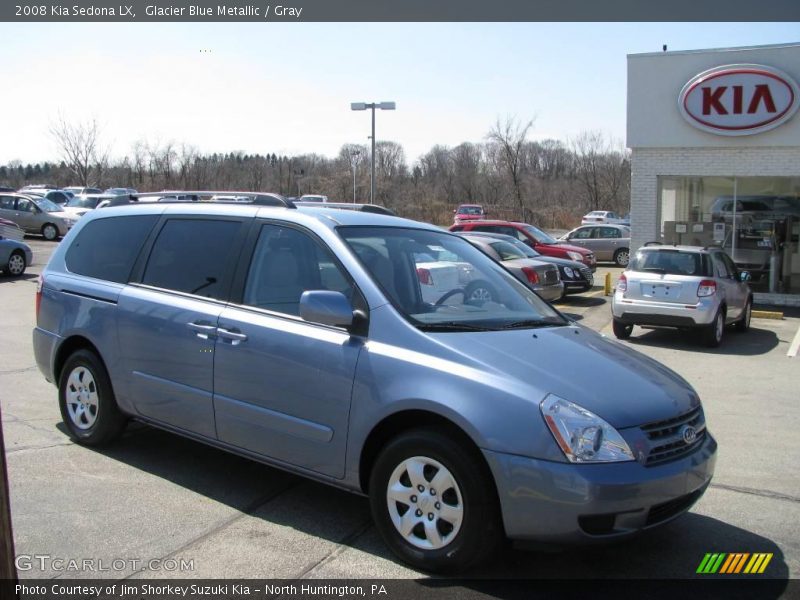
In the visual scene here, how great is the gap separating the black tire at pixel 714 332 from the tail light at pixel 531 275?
3.62m

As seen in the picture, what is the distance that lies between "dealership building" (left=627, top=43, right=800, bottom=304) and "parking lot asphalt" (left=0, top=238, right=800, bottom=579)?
452 inches

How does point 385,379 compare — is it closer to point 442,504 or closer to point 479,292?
point 442,504

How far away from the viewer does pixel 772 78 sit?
1605cm

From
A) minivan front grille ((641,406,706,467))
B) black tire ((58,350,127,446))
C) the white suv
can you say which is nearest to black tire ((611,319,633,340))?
the white suv

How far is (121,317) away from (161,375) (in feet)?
2.01

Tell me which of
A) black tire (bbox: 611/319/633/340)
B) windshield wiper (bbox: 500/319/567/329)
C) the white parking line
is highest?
windshield wiper (bbox: 500/319/567/329)

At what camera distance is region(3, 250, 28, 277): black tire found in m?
17.5

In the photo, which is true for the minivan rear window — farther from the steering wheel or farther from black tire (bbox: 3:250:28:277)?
black tire (bbox: 3:250:28:277)

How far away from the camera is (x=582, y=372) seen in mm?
3900

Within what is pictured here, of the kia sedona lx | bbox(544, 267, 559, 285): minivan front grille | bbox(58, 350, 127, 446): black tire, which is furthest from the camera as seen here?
bbox(544, 267, 559, 285): minivan front grille

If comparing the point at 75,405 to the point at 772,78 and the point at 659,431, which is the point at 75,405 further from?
the point at 772,78

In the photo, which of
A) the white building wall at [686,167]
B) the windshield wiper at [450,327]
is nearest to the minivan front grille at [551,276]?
the white building wall at [686,167]

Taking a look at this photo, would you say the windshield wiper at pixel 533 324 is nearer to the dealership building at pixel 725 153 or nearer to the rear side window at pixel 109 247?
the rear side window at pixel 109 247

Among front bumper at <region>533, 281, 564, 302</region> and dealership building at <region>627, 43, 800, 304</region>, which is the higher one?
dealership building at <region>627, 43, 800, 304</region>
